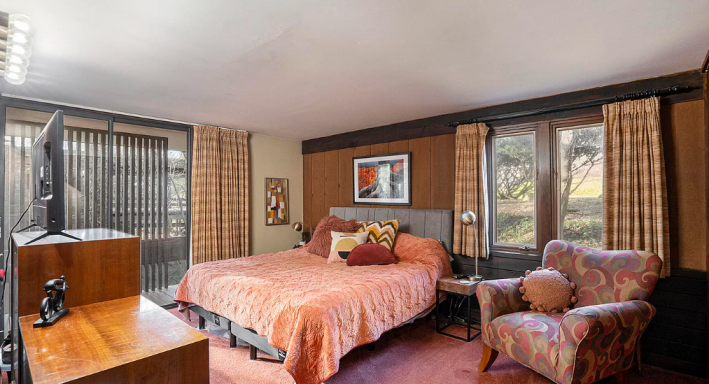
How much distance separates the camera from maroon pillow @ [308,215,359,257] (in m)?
4.14

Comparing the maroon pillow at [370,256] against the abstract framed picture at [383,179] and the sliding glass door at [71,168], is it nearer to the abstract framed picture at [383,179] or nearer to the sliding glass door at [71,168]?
the abstract framed picture at [383,179]

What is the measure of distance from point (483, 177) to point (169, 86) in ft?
10.8

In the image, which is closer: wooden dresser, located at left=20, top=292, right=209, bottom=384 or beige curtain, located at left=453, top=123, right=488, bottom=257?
wooden dresser, located at left=20, top=292, right=209, bottom=384

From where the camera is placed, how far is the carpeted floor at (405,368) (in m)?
2.50

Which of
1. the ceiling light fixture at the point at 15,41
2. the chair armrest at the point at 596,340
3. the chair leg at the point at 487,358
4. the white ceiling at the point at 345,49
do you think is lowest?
the chair leg at the point at 487,358

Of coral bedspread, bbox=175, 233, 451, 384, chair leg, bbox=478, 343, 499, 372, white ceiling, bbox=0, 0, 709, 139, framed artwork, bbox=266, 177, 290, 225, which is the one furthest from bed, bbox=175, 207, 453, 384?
white ceiling, bbox=0, 0, 709, 139

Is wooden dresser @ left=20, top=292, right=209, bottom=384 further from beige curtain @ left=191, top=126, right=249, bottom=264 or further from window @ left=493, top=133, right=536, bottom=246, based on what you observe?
window @ left=493, top=133, right=536, bottom=246

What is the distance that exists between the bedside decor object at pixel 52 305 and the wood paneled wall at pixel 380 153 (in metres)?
3.57

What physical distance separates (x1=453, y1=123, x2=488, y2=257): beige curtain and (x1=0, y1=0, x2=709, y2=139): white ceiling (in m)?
0.40

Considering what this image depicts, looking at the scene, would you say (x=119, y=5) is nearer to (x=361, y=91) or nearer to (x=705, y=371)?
(x=361, y=91)

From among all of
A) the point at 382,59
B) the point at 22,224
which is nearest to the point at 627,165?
the point at 382,59

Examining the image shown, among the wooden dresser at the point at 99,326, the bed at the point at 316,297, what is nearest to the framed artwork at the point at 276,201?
the bed at the point at 316,297

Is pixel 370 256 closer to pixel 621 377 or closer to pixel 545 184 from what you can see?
pixel 545 184

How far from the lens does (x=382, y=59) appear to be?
7.96 feet
